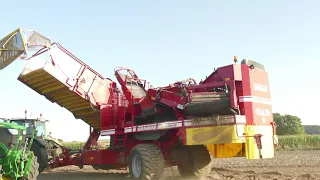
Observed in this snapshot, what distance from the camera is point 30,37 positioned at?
8.82 metres

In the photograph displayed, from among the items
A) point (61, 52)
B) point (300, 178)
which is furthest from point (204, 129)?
point (61, 52)

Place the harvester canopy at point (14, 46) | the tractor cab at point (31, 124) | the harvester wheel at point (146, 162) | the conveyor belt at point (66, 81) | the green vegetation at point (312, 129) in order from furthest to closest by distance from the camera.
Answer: the green vegetation at point (312, 129)
the tractor cab at point (31, 124)
the conveyor belt at point (66, 81)
the harvester wheel at point (146, 162)
the harvester canopy at point (14, 46)

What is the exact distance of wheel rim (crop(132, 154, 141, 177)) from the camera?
8.98 meters

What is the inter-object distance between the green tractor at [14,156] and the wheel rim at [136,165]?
2450 millimetres

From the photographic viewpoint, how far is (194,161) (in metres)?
9.95

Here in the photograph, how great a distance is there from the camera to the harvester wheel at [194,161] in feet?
32.5

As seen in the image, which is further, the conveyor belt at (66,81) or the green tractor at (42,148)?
the green tractor at (42,148)

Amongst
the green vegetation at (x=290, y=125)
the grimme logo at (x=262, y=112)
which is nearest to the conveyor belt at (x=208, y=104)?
the grimme logo at (x=262, y=112)

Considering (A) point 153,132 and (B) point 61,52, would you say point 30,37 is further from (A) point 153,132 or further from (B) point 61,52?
(A) point 153,132

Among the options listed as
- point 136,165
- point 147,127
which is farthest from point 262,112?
point 136,165

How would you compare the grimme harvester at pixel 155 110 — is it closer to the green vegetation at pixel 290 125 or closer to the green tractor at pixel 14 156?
the green tractor at pixel 14 156

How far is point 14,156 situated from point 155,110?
3612mm

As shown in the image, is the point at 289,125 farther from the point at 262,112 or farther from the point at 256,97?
the point at 256,97

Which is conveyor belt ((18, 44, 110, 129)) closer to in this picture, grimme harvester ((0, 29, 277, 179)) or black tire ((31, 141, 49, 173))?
grimme harvester ((0, 29, 277, 179))
